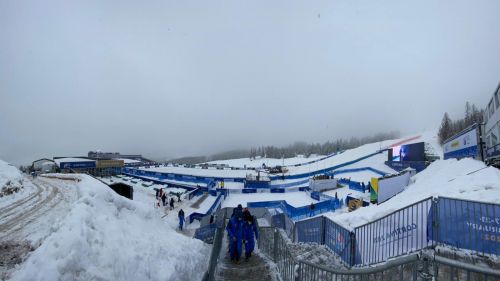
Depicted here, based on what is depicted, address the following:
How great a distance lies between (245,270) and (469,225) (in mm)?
6410

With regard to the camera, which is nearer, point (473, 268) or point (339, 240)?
point (473, 268)

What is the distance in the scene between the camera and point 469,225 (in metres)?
7.21

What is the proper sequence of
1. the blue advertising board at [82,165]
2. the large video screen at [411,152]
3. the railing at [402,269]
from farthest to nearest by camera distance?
1. the blue advertising board at [82,165]
2. the large video screen at [411,152]
3. the railing at [402,269]

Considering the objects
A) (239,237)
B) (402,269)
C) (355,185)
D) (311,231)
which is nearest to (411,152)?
(355,185)

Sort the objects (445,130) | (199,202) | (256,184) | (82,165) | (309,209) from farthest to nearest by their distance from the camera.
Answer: (445,130) → (82,165) → (256,184) → (199,202) → (309,209)

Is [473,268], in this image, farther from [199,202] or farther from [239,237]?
[199,202]

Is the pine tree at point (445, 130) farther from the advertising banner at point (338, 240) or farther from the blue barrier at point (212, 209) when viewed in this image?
the advertising banner at point (338, 240)

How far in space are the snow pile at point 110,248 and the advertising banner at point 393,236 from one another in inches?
205

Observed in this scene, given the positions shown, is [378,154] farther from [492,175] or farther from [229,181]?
[492,175]

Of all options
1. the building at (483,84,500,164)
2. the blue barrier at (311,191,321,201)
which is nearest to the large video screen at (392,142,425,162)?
the blue barrier at (311,191,321,201)

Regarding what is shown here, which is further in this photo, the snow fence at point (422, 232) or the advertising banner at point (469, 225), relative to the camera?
the snow fence at point (422, 232)

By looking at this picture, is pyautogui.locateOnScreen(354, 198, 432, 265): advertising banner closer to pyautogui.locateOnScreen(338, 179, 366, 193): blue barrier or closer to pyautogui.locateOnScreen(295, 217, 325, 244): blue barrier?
pyautogui.locateOnScreen(295, 217, 325, 244): blue barrier

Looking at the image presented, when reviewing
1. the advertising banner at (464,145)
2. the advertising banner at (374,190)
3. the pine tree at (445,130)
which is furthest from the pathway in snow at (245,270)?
the pine tree at (445,130)

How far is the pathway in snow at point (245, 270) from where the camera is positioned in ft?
24.1
